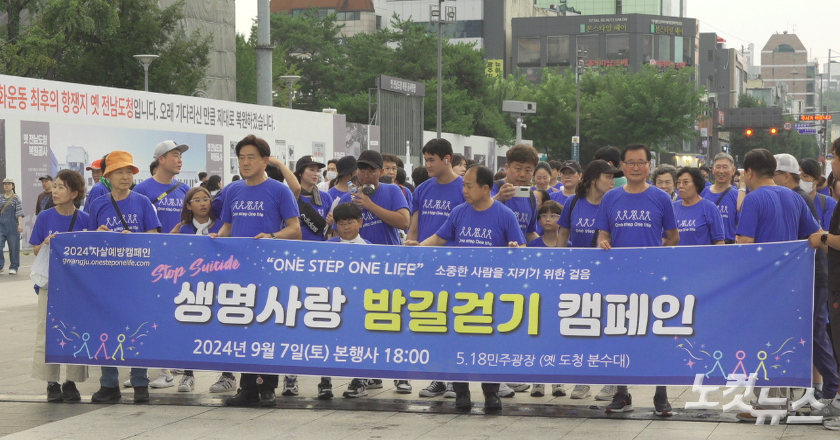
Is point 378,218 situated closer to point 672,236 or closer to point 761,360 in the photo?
point 672,236

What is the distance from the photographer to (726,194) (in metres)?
9.92

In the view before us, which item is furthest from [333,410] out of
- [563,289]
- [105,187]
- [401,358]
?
[105,187]

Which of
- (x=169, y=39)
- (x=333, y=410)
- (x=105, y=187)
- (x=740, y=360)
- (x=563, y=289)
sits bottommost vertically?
(x=333, y=410)

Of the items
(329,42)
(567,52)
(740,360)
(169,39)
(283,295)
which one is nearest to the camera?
(740,360)

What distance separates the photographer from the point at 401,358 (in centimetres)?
719

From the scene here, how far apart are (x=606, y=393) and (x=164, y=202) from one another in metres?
3.95

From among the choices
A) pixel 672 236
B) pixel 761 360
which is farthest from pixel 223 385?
pixel 761 360

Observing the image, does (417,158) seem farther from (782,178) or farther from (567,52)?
(567,52)

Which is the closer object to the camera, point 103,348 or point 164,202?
point 103,348

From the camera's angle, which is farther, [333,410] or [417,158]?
[417,158]

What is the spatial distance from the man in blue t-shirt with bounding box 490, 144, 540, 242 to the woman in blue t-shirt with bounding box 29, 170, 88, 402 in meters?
3.14

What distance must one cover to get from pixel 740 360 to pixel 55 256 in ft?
16.0

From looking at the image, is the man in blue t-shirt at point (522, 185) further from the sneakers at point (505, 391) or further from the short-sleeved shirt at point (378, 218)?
the sneakers at point (505, 391)

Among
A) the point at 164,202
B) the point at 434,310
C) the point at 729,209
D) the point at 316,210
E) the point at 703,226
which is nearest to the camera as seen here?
the point at 434,310
